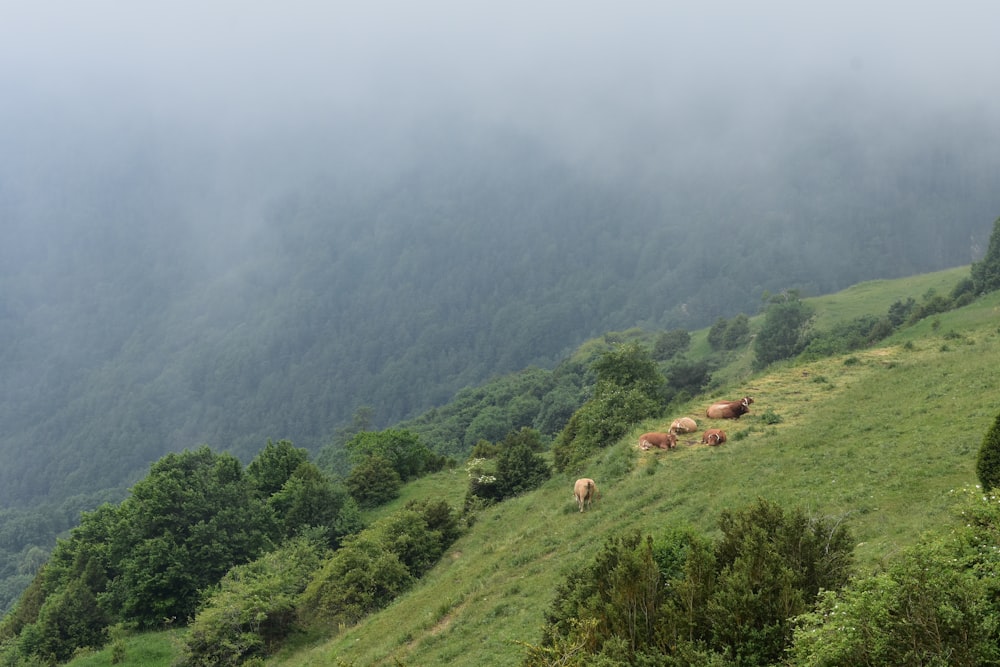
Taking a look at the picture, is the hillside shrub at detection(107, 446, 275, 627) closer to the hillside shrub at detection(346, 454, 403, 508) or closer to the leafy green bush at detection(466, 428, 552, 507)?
the hillside shrub at detection(346, 454, 403, 508)

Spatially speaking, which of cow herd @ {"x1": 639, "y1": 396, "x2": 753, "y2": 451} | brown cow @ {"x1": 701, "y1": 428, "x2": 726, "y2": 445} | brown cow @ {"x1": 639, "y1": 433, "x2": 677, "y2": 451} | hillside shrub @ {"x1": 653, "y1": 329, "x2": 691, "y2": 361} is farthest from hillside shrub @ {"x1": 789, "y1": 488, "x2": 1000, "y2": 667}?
hillside shrub @ {"x1": 653, "y1": 329, "x2": 691, "y2": 361}

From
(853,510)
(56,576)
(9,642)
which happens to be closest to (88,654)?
(9,642)

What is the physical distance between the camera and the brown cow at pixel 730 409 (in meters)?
24.0

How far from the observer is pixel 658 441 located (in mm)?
22562

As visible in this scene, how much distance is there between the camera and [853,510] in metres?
12.8

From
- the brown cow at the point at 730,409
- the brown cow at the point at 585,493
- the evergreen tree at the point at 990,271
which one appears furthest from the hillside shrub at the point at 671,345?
the brown cow at the point at 585,493

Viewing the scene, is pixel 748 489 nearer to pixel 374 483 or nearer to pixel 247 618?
pixel 247 618

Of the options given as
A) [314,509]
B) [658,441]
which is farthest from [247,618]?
[658,441]

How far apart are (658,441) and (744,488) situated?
6.61 meters

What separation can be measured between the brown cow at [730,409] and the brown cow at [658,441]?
2.58 m

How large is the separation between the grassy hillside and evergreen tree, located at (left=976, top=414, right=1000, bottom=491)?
40.9 inches

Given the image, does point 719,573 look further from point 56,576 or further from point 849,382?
point 56,576

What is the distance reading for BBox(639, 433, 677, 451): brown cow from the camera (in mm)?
22312

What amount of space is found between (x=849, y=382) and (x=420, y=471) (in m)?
29.0
